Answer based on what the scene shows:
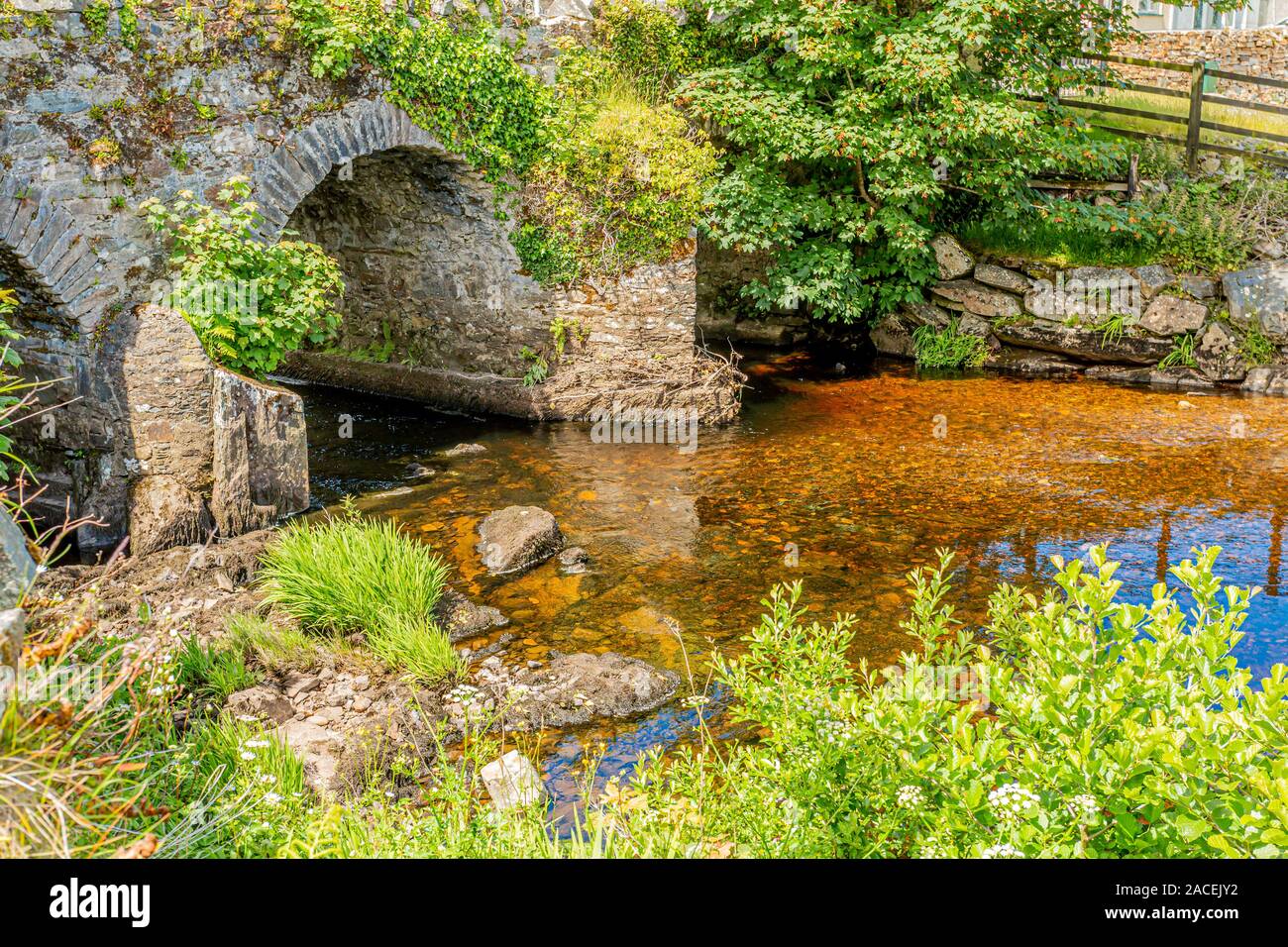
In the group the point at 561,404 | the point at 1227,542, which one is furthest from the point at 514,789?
the point at 561,404

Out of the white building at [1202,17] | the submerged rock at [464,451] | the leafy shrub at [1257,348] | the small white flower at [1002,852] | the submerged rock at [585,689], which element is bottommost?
the submerged rock at [585,689]

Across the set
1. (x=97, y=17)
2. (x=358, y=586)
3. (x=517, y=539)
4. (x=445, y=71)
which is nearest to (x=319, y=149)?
(x=445, y=71)

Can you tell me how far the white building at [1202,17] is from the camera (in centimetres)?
2220

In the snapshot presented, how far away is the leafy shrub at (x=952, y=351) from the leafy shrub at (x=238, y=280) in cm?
811


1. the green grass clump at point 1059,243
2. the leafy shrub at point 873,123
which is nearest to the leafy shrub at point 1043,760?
the leafy shrub at point 873,123

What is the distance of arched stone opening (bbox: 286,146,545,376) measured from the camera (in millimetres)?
11633

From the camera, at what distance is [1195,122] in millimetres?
15125

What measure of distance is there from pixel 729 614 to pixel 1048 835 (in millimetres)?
4293

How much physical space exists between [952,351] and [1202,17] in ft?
45.4

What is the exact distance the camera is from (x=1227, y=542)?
8.27m

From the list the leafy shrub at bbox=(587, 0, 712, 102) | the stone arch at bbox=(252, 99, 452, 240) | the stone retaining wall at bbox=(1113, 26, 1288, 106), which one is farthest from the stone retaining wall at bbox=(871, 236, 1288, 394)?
the stone arch at bbox=(252, 99, 452, 240)

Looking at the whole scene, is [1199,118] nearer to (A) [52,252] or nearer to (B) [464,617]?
(B) [464,617]

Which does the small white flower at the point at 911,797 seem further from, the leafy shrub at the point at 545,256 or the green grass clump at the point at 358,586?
the leafy shrub at the point at 545,256

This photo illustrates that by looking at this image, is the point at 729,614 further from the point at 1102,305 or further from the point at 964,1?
the point at 1102,305
